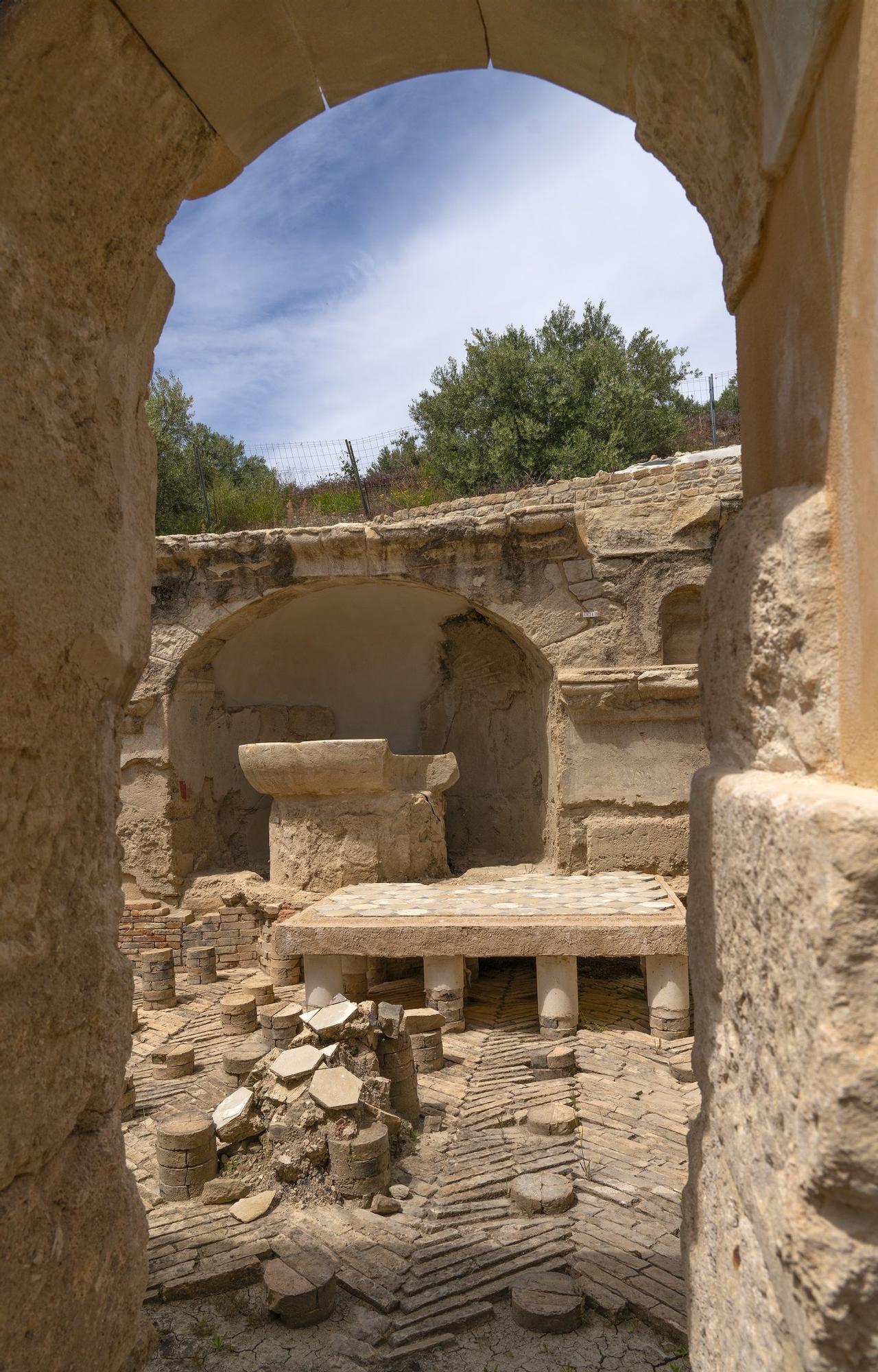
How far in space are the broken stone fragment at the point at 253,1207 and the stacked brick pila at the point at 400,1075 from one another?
76cm

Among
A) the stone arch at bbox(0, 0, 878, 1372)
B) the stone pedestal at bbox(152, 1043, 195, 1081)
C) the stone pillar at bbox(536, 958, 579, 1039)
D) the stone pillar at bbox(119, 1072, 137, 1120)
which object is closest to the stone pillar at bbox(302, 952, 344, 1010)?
the stone pedestal at bbox(152, 1043, 195, 1081)

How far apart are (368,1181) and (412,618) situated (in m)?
7.58

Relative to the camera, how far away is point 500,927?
5.59 meters

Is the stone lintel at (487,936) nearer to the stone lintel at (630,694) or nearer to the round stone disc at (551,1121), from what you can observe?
the round stone disc at (551,1121)

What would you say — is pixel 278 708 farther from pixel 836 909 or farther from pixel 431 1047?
pixel 836 909

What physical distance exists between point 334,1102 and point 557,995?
2.10 metres

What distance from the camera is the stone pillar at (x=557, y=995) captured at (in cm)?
550

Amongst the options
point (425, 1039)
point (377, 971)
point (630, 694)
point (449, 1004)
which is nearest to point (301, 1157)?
point (425, 1039)

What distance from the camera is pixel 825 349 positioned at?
4.17 feet

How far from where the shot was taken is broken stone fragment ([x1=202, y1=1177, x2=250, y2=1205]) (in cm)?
360

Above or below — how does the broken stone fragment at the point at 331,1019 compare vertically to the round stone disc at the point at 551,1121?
above

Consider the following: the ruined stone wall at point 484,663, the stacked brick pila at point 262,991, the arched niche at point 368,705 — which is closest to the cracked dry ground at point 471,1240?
the stacked brick pila at point 262,991

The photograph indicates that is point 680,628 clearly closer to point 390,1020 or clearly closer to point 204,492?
point 390,1020

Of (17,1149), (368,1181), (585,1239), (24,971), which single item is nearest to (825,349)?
(24,971)
